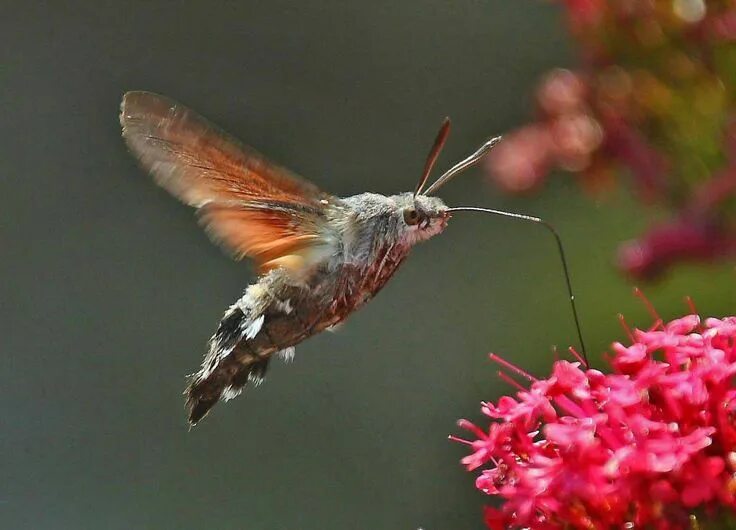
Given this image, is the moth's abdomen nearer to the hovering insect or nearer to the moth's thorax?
the hovering insect

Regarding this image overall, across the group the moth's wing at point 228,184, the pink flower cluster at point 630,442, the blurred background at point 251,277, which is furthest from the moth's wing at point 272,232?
the blurred background at point 251,277

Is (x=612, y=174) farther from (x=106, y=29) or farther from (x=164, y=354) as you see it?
(x=106, y=29)

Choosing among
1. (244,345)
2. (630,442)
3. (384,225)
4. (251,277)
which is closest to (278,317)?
(244,345)

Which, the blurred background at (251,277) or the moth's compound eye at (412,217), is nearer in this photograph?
the moth's compound eye at (412,217)

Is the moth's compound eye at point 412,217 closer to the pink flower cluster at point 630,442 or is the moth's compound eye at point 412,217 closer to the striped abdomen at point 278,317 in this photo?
the striped abdomen at point 278,317

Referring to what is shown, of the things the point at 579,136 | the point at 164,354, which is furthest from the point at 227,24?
the point at 579,136

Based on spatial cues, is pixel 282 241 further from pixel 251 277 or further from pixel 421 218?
pixel 251 277

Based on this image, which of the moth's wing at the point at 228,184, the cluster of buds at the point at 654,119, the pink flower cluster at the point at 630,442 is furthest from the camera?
the cluster of buds at the point at 654,119

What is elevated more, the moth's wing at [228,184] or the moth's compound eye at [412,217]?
the moth's wing at [228,184]
